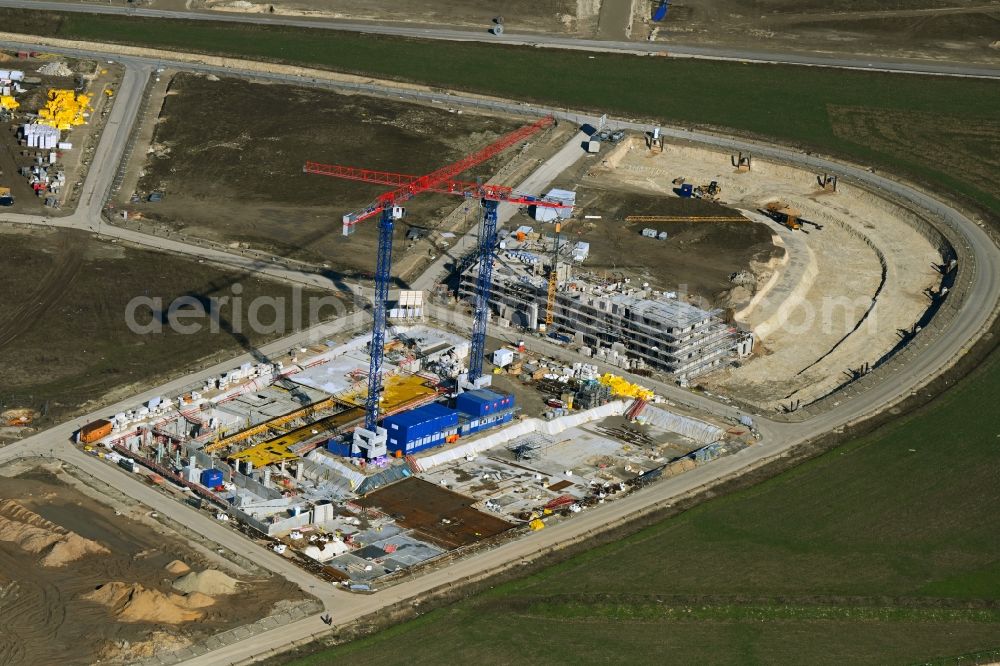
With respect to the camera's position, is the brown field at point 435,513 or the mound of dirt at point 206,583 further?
the brown field at point 435,513

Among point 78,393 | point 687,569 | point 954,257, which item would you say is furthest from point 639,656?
point 954,257

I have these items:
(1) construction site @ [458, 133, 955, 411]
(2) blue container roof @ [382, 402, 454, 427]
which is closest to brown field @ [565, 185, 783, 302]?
(1) construction site @ [458, 133, 955, 411]

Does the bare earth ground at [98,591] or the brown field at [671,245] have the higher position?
the brown field at [671,245]

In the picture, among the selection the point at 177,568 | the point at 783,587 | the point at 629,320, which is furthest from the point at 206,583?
the point at 629,320

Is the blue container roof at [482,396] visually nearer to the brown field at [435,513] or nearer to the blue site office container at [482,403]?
the blue site office container at [482,403]

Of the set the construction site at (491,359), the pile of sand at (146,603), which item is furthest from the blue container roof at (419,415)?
the pile of sand at (146,603)

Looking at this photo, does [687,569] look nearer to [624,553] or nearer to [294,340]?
[624,553]

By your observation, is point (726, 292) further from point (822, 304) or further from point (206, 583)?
point (206, 583)
